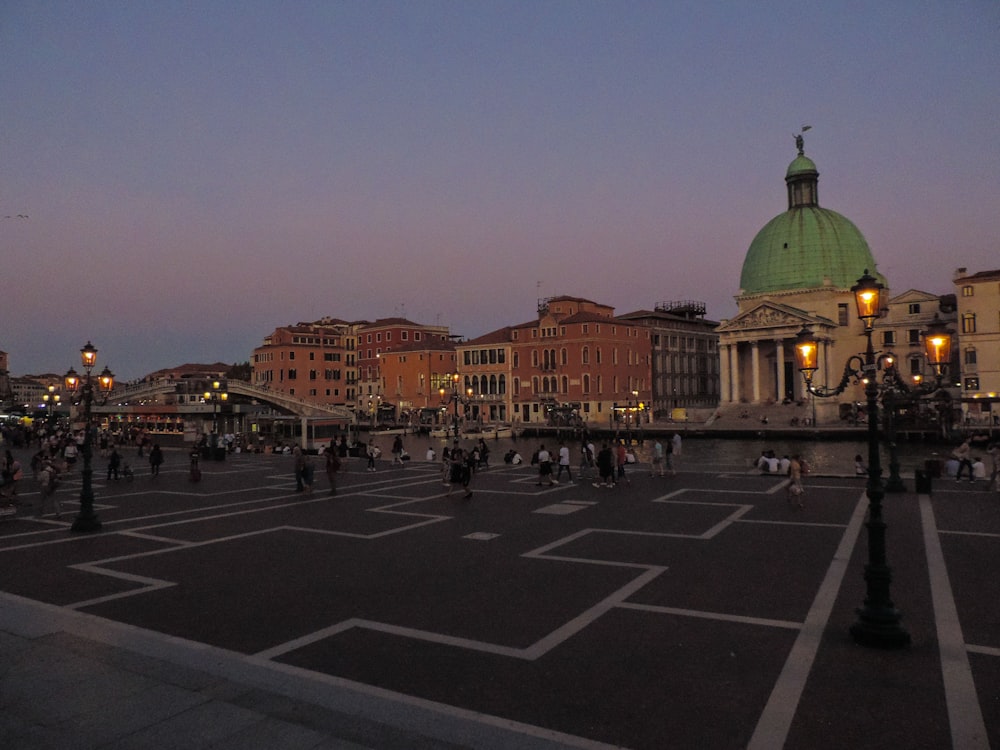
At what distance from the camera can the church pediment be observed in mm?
78500

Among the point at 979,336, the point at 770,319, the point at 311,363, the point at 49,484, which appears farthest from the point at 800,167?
the point at 49,484

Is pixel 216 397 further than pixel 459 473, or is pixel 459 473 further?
pixel 216 397

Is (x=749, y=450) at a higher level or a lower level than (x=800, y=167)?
lower

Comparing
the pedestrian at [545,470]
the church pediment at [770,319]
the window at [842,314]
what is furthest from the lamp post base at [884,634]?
the window at [842,314]

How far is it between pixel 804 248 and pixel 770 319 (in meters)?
10.5

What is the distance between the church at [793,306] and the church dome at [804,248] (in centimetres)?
11

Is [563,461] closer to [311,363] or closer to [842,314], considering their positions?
[842,314]

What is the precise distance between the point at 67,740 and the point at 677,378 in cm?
9073

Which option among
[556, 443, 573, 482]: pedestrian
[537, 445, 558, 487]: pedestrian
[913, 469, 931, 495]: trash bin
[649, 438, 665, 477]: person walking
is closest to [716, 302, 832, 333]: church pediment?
[649, 438, 665, 477]: person walking

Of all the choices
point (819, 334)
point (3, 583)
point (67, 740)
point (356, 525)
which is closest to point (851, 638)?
point (67, 740)

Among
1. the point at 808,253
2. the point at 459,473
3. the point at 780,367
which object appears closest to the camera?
the point at 459,473

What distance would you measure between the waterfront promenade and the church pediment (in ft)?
215

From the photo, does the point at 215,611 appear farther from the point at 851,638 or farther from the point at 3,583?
the point at 851,638

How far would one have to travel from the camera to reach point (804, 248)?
83.2m
